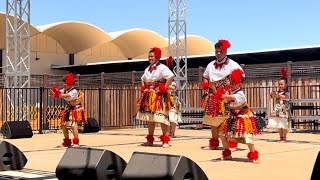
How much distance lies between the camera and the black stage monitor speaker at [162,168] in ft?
13.7

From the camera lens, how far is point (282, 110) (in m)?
11.3

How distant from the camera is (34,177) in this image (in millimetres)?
5520

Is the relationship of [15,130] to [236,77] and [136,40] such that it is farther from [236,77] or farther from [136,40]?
[136,40]

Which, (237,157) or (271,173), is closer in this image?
(271,173)

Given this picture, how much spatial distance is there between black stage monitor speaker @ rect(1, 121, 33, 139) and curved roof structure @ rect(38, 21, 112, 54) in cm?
1850

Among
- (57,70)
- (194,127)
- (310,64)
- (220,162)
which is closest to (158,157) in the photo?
(220,162)

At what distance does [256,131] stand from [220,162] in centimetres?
64

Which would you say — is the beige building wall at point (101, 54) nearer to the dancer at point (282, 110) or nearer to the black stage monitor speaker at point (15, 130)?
the black stage monitor speaker at point (15, 130)

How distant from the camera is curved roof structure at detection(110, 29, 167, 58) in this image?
35875 millimetres

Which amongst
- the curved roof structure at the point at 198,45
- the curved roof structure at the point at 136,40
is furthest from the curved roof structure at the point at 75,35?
the curved roof structure at the point at 198,45

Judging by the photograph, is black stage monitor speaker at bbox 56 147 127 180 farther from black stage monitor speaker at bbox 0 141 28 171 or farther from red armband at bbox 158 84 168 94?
red armband at bbox 158 84 168 94

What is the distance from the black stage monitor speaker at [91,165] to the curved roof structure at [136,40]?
3016 cm

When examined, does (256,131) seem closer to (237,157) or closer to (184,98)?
(237,157)

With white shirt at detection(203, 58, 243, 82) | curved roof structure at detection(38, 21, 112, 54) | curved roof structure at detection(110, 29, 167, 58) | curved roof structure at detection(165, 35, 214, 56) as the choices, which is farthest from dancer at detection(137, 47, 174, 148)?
curved roof structure at detection(165, 35, 214, 56)
